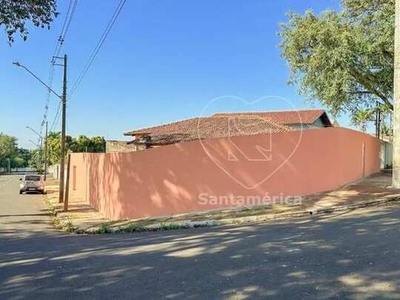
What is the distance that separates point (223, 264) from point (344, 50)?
16243 mm

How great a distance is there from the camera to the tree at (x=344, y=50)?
20328mm

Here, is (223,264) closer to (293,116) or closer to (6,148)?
(293,116)

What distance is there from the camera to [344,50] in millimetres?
20203

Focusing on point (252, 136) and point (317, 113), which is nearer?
point (252, 136)

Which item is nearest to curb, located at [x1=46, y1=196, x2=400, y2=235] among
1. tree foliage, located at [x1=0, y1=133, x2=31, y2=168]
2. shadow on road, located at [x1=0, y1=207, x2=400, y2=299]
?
shadow on road, located at [x1=0, y1=207, x2=400, y2=299]

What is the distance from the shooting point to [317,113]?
4062cm

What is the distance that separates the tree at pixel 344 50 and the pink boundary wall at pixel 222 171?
6.14m

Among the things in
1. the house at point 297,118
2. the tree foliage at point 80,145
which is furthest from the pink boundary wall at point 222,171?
the tree foliage at point 80,145

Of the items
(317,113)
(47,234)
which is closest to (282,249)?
(47,234)

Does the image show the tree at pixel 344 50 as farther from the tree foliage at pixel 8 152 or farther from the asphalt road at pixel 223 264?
the tree foliage at pixel 8 152

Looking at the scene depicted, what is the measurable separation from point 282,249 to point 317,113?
34875mm

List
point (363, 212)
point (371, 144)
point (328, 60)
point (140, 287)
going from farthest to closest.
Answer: point (371, 144)
point (328, 60)
point (363, 212)
point (140, 287)

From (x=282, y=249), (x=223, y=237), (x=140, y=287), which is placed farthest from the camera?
(x=223, y=237)

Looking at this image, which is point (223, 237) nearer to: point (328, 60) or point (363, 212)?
point (363, 212)
